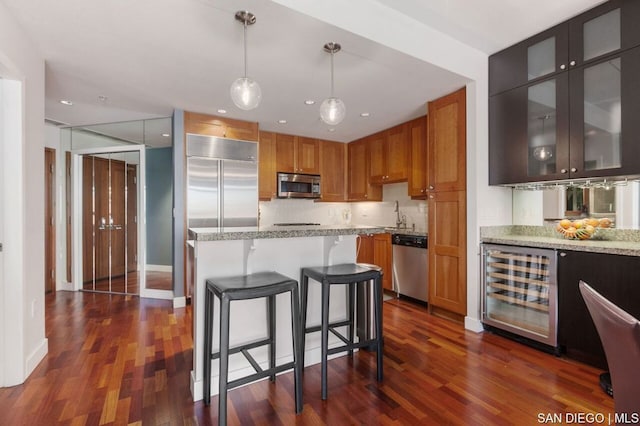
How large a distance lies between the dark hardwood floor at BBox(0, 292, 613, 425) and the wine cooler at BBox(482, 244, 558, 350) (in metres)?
0.17

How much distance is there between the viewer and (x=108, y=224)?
15.0 ft

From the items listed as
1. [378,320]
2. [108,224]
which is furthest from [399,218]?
[108,224]

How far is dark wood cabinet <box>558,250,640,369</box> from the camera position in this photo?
2033 millimetres

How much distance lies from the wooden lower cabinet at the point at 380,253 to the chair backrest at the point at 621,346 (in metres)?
3.08

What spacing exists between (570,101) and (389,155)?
88.6 inches

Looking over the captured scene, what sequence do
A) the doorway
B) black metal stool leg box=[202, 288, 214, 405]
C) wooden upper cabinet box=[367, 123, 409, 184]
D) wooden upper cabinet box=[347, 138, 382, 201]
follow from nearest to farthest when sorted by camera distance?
black metal stool leg box=[202, 288, 214, 405] < wooden upper cabinet box=[367, 123, 409, 184] < the doorway < wooden upper cabinet box=[347, 138, 382, 201]

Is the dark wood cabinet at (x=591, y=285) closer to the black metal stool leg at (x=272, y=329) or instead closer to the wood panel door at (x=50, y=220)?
the black metal stool leg at (x=272, y=329)

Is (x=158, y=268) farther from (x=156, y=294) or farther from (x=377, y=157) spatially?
(x=377, y=157)

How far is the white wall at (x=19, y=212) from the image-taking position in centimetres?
199

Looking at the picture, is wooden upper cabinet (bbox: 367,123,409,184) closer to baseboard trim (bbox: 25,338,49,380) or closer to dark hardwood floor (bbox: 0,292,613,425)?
dark hardwood floor (bbox: 0,292,613,425)

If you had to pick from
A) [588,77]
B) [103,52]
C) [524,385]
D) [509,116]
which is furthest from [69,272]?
[588,77]

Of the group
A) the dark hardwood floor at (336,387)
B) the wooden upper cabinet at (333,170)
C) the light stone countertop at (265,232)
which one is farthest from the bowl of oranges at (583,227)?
the wooden upper cabinet at (333,170)

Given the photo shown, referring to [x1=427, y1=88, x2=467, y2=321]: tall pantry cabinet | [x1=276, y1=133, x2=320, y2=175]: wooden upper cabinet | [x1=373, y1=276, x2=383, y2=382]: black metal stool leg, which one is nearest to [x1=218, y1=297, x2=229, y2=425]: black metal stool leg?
[x1=373, y1=276, x2=383, y2=382]: black metal stool leg

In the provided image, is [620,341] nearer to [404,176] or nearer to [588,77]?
[588,77]
